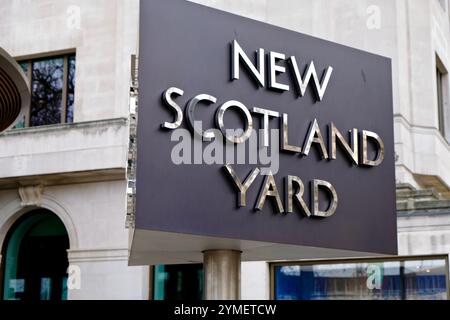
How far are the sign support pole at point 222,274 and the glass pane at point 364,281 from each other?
8332mm

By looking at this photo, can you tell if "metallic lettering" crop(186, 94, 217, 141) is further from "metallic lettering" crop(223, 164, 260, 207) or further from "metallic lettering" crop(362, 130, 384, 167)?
"metallic lettering" crop(362, 130, 384, 167)

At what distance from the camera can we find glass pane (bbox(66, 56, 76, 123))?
26.0m

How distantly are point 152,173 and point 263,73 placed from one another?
239cm

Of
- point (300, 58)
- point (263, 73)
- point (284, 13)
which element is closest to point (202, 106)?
point (263, 73)

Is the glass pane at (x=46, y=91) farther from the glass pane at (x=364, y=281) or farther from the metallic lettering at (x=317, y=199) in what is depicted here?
the metallic lettering at (x=317, y=199)

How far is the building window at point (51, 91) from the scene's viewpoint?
26125 millimetres

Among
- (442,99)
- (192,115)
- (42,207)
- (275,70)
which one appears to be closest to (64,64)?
(42,207)

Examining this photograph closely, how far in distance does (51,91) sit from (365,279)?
11927 mm

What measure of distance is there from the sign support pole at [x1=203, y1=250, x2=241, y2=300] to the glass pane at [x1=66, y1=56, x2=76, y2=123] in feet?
47.4

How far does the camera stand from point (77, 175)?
2447 cm

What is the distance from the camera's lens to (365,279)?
20.3 m

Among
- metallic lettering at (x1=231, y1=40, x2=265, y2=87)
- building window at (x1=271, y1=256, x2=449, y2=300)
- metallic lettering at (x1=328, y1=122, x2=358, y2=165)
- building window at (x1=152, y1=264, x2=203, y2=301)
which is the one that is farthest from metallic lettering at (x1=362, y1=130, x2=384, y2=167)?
building window at (x1=152, y1=264, x2=203, y2=301)

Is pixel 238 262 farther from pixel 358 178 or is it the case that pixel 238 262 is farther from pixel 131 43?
pixel 131 43
